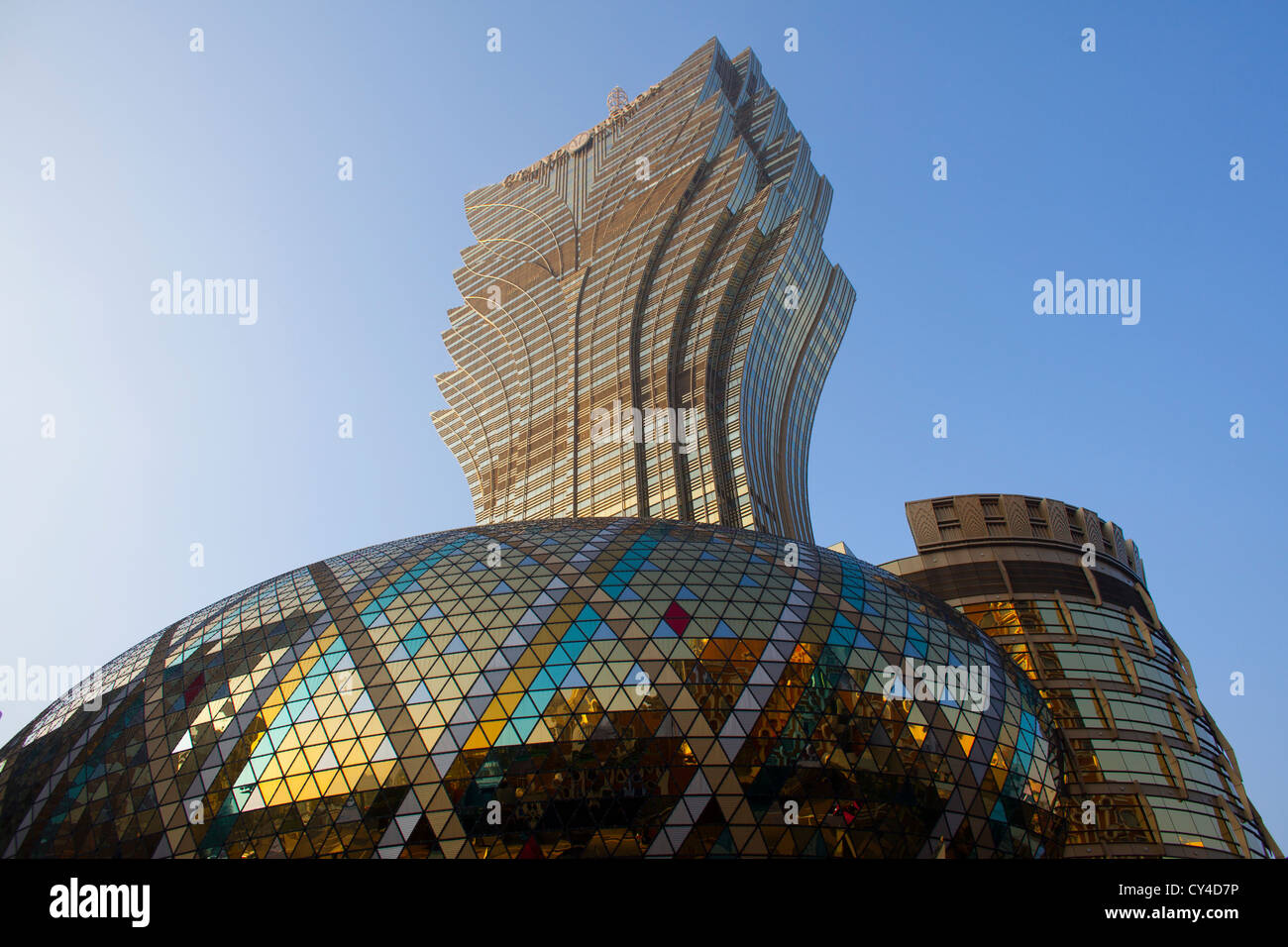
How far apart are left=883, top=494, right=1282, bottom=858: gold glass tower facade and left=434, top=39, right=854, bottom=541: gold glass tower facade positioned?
3312cm

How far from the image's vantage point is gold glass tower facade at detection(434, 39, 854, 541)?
95.9 meters

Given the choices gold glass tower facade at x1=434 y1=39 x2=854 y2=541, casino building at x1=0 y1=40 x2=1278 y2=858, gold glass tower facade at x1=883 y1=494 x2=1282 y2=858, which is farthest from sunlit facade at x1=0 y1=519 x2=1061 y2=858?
gold glass tower facade at x1=434 y1=39 x2=854 y2=541

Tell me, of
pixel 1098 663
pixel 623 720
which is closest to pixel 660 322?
pixel 1098 663

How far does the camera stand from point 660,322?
103625 mm

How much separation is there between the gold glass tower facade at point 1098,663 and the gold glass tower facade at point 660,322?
33121 millimetres

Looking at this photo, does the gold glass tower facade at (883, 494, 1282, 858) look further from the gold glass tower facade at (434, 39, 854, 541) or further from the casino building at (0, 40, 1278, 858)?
the gold glass tower facade at (434, 39, 854, 541)

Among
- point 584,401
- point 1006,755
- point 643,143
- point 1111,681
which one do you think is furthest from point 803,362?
point 1006,755

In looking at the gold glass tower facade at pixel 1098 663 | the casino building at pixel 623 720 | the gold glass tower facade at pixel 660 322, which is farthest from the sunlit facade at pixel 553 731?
the gold glass tower facade at pixel 660 322

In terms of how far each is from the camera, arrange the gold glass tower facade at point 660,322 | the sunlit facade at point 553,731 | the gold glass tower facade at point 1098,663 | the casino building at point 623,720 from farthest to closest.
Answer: the gold glass tower facade at point 660,322
the gold glass tower facade at point 1098,663
the casino building at point 623,720
the sunlit facade at point 553,731

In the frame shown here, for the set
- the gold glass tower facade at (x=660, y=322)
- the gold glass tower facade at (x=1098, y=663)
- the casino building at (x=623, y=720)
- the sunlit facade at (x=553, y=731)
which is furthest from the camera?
the gold glass tower facade at (x=660, y=322)

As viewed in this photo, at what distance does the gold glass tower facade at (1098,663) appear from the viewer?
43781mm

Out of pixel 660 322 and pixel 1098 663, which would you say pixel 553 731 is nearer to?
pixel 1098 663

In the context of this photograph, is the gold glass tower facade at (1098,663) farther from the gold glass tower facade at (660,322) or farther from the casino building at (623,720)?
the gold glass tower facade at (660,322)
